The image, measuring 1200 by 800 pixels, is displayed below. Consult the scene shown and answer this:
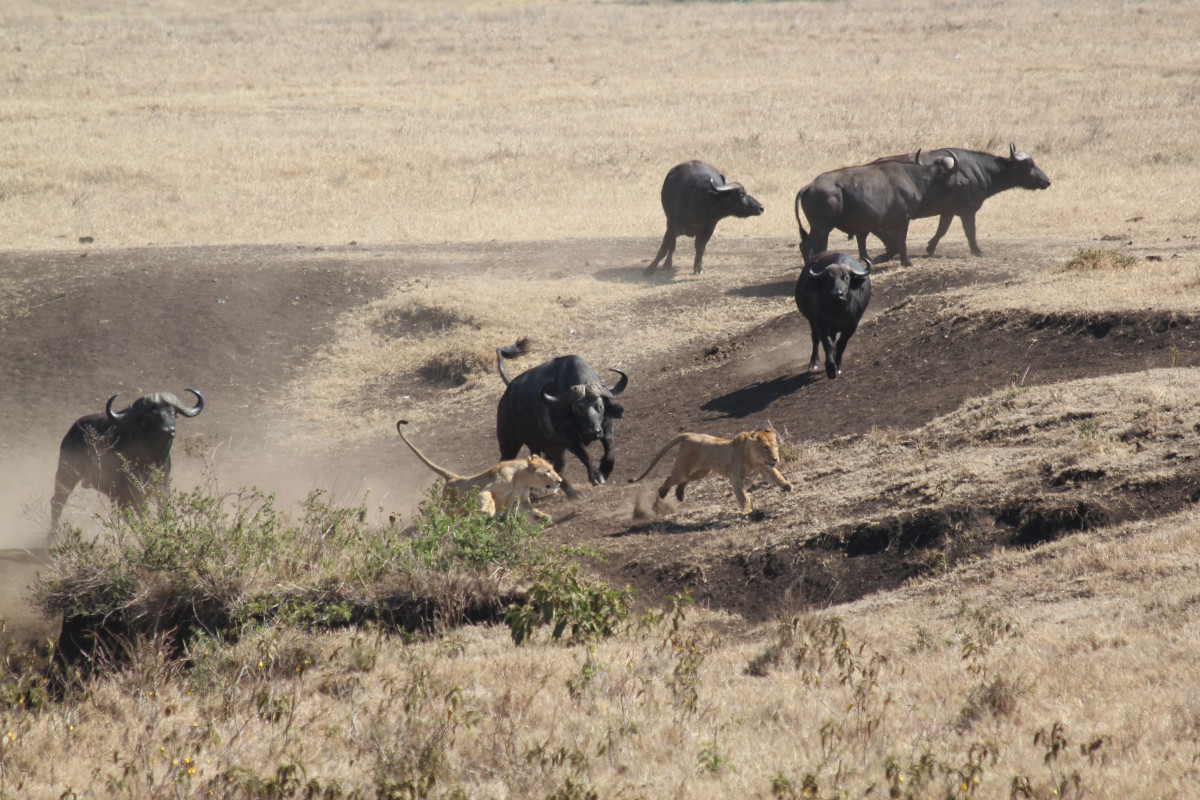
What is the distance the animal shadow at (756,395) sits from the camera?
41.1 ft

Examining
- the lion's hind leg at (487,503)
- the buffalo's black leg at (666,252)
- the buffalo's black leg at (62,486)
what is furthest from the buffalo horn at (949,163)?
the buffalo's black leg at (62,486)

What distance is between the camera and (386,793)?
16.2ft

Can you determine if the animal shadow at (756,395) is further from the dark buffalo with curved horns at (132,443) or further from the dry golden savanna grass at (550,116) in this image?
the dry golden savanna grass at (550,116)

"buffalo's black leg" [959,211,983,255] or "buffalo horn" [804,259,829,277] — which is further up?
"buffalo horn" [804,259,829,277]

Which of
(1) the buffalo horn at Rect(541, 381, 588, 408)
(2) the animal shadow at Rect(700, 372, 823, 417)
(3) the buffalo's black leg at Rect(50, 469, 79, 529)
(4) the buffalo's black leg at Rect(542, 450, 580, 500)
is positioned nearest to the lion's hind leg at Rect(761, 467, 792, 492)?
(1) the buffalo horn at Rect(541, 381, 588, 408)

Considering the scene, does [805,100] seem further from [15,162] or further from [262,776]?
[262,776]

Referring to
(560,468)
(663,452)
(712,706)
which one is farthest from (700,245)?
(712,706)

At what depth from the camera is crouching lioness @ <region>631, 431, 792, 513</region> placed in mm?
8703

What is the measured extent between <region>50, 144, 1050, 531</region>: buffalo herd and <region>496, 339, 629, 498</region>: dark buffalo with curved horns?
0.04ft

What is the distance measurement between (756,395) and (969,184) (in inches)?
345

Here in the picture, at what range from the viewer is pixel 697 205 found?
19844 millimetres

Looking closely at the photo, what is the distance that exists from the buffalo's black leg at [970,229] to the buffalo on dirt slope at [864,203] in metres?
1.07

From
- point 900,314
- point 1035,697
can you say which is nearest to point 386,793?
point 1035,697

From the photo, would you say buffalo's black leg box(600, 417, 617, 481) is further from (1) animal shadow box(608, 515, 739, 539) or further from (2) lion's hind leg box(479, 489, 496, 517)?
(2) lion's hind leg box(479, 489, 496, 517)
